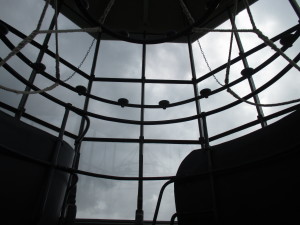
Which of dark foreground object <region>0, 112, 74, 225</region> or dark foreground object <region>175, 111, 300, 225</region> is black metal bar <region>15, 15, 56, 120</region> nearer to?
dark foreground object <region>0, 112, 74, 225</region>

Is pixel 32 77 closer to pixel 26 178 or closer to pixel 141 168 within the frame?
pixel 26 178

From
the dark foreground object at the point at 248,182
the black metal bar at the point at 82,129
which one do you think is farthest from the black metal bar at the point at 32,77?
the dark foreground object at the point at 248,182

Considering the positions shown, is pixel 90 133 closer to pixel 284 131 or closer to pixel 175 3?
pixel 284 131

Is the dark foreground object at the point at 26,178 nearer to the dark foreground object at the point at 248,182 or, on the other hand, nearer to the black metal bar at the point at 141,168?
the black metal bar at the point at 141,168

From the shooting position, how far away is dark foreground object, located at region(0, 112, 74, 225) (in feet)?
6.18

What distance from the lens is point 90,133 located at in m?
3.93

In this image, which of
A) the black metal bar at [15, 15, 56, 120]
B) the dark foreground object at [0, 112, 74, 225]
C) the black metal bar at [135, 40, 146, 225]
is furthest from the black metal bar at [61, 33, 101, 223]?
the black metal bar at [135, 40, 146, 225]

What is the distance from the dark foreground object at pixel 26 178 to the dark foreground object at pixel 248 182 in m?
1.29

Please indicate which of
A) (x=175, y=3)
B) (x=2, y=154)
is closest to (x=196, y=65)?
(x=175, y=3)

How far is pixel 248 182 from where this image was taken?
2.15m

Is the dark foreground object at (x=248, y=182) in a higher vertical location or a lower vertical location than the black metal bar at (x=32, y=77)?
lower

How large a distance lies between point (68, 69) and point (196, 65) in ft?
8.26

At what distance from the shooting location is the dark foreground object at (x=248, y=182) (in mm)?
1907

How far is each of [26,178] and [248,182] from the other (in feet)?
6.43
